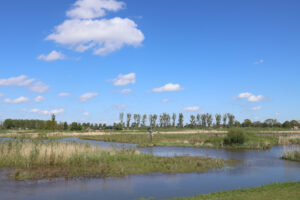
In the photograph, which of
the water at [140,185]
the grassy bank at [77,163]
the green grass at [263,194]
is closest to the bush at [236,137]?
the grassy bank at [77,163]

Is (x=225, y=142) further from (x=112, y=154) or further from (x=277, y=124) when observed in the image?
(x=277, y=124)

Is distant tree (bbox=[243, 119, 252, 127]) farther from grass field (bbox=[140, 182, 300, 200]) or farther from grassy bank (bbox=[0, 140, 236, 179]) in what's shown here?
grass field (bbox=[140, 182, 300, 200])

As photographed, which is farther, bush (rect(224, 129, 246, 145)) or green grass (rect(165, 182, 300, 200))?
bush (rect(224, 129, 246, 145))

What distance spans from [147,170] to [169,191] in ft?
18.1

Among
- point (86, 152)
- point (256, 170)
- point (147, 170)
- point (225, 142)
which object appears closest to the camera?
point (147, 170)

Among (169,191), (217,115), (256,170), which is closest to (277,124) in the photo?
(217,115)

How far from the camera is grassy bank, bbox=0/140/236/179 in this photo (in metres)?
17.7

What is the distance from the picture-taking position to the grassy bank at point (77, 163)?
695 inches

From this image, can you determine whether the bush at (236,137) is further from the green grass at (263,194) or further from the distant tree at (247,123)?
the distant tree at (247,123)

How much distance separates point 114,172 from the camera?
58.8ft

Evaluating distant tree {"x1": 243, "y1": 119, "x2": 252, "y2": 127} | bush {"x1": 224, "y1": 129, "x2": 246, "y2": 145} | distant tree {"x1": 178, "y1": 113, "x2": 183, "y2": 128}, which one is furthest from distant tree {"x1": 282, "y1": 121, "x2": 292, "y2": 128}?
bush {"x1": 224, "y1": 129, "x2": 246, "y2": 145}

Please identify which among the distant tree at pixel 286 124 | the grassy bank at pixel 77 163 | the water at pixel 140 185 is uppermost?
the distant tree at pixel 286 124

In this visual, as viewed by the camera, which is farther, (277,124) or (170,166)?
(277,124)

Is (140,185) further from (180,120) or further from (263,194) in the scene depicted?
(180,120)
